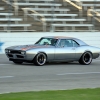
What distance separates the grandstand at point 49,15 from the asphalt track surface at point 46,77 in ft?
24.5

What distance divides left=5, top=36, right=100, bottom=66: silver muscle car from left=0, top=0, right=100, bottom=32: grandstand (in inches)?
247

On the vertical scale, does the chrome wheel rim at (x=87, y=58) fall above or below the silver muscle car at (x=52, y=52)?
below

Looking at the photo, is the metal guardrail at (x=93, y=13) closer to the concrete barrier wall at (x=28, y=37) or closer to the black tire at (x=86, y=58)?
the concrete barrier wall at (x=28, y=37)

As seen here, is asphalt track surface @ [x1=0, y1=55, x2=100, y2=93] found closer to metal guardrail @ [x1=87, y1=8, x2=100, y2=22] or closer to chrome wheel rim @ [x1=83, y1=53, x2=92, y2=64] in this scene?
chrome wheel rim @ [x1=83, y1=53, x2=92, y2=64]

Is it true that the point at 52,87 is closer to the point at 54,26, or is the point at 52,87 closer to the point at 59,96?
the point at 59,96

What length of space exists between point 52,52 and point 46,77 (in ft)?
12.2

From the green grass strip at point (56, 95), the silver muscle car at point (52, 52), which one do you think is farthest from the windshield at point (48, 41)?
the green grass strip at point (56, 95)

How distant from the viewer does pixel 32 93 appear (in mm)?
9438

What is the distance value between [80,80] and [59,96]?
4187 millimetres

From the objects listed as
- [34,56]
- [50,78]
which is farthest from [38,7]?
[50,78]

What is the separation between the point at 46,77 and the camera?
13609 millimetres

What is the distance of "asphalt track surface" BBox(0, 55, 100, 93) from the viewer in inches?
451

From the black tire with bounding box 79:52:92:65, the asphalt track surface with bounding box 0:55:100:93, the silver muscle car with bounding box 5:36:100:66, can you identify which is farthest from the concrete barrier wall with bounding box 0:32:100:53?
the black tire with bounding box 79:52:92:65

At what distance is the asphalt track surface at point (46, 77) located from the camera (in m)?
11.5
